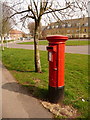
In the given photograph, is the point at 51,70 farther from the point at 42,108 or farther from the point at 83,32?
the point at 83,32

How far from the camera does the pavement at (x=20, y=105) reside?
8.48ft

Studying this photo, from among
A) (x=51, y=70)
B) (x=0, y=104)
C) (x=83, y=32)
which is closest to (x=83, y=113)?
(x=51, y=70)

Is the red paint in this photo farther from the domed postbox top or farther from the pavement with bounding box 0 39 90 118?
the pavement with bounding box 0 39 90 118

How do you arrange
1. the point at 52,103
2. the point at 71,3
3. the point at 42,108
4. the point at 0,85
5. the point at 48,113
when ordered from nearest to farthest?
1. the point at 48,113
2. the point at 42,108
3. the point at 52,103
4. the point at 0,85
5. the point at 71,3

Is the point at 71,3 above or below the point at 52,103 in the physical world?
above

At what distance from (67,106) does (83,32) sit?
62333 millimetres

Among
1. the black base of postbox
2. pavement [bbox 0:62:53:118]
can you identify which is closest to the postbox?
the black base of postbox

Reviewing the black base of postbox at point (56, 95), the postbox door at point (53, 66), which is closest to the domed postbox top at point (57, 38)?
the postbox door at point (53, 66)

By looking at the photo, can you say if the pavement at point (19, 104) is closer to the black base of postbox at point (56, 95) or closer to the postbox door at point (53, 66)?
the black base of postbox at point (56, 95)

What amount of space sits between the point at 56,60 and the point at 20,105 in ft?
4.61

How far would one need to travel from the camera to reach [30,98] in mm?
3268

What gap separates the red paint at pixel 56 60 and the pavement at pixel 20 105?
2.20 feet

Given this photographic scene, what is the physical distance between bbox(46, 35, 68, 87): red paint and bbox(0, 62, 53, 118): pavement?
0.67 metres

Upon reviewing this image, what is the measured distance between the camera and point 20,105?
2922 millimetres
